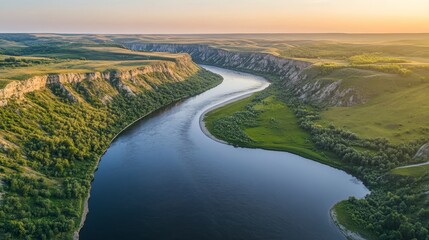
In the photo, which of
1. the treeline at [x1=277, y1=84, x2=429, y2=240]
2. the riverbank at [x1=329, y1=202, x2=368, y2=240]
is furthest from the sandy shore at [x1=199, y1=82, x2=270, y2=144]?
the riverbank at [x1=329, y1=202, x2=368, y2=240]

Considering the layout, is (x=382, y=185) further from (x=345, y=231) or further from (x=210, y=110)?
(x=210, y=110)

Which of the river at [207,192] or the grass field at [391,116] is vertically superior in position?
the grass field at [391,116]

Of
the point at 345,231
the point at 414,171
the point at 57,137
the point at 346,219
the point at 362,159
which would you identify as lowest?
the point at 345,231

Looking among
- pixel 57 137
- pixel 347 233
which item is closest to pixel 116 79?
pixel 57 137

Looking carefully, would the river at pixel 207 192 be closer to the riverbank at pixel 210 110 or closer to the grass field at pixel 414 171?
the riverbank at pixel 210 110

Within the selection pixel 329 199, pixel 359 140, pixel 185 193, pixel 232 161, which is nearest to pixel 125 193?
pixel 185 193

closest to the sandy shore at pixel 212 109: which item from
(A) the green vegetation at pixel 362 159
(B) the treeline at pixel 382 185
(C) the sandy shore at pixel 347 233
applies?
(A) the green vegetation at pixel 362 159

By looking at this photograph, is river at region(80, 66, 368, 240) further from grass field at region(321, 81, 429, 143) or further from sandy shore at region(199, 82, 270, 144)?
grass field at region(321, 81, 429, 143)
